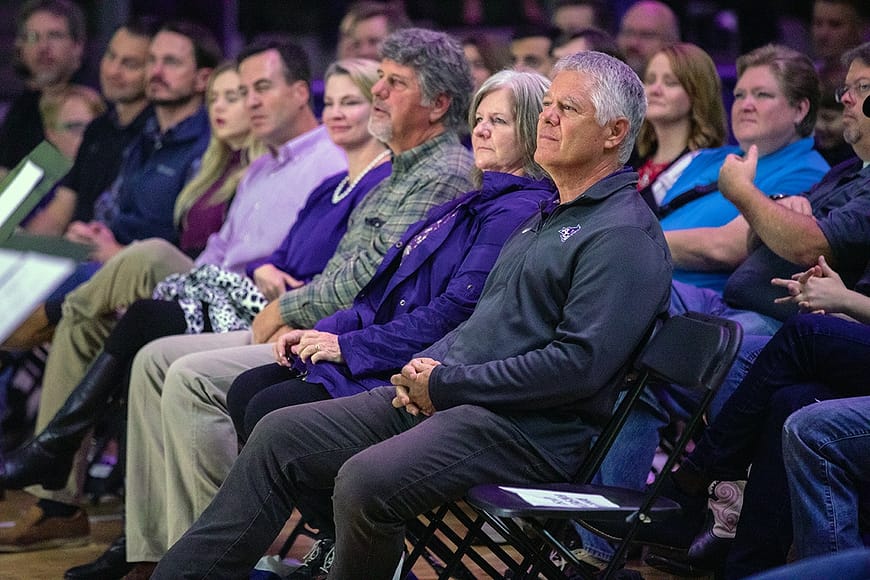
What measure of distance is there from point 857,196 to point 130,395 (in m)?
2.24

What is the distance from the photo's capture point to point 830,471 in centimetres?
290

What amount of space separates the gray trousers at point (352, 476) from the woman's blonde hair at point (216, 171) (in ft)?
7.46

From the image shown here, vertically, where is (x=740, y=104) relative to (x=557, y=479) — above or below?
above

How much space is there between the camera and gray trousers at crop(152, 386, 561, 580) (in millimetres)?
2811

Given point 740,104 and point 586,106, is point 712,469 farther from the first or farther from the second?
point 740,104

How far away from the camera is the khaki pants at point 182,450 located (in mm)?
3863

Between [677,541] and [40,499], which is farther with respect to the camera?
[40,499]

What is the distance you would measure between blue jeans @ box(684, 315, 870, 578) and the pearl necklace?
5.40 feet

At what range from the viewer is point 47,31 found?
6.86 meters

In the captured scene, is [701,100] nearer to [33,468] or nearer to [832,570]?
[33,468]

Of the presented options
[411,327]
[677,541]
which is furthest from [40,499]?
[677,541]

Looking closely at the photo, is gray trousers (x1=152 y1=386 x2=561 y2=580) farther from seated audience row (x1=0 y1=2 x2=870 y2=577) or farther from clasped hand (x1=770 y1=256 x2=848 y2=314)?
clasped hand (x1=770 y1=256 x2=848 y2=314)

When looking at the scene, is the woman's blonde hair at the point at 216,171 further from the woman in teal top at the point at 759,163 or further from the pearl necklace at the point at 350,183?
the woman in teal top at the point at 759,163

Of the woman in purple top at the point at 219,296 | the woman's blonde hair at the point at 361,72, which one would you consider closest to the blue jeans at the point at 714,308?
the woman in purple top at the point at 219,296
